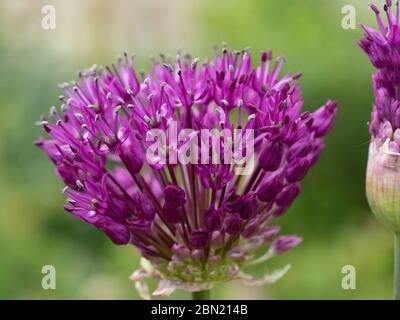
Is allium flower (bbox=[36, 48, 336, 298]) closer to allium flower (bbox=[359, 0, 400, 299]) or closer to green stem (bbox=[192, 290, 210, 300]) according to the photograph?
green stem (bbox=[192, 290, 210, 300])

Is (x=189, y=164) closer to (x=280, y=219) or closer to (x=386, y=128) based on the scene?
(x=386, y=128)

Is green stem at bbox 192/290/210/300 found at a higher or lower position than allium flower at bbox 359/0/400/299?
lower

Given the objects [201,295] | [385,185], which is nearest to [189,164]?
[201,295]

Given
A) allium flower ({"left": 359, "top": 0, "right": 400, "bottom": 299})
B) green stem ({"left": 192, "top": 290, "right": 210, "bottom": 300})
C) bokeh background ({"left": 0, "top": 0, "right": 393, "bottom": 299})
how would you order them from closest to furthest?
allium flower ({"left": 359, "top": 0, "right": 400, "bottom": 299}) < green stem ({"left": 192, "top": 290, "right": 210, "bottom": 300}) < bokeh background ({"left": 0, "top": 0, "right": 393, "bottom": 299})

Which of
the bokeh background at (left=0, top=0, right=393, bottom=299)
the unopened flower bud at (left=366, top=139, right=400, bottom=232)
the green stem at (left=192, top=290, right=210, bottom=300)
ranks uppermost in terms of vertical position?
the bokeh background at (left=0, top=0, right=393, bottom=299)

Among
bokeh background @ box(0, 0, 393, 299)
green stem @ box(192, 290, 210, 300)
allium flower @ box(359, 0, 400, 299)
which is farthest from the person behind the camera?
bokeh background @ box(0, 0, 393, 299)

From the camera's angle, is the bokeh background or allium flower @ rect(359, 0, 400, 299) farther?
the bokeh background

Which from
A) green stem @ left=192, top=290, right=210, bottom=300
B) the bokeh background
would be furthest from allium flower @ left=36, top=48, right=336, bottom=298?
the bokeh background

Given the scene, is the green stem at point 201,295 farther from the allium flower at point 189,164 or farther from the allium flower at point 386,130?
the allium flower at point 386,130
